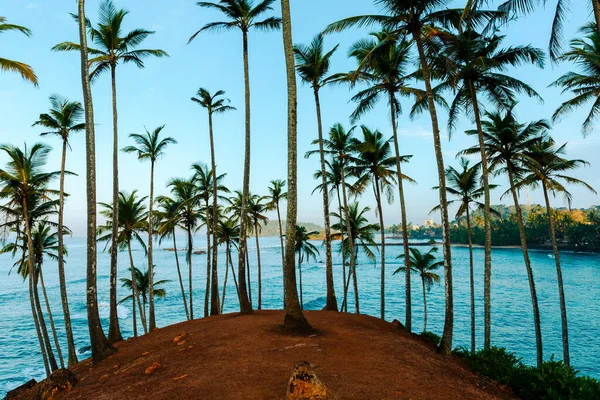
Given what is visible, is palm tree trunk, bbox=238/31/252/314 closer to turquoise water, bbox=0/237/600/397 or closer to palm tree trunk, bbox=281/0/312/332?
palm tree trunk, bbox=281/0/312/332

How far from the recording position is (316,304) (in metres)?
42.4

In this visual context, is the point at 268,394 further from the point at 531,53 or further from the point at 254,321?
the point at 531,53

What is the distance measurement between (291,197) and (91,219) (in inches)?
244

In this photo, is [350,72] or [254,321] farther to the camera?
[350,72]

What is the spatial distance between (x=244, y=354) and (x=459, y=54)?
12729 mm

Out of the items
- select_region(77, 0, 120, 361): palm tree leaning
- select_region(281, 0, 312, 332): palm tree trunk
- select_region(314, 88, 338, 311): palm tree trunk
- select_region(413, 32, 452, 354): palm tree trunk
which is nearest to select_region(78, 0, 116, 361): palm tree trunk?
select_region(77, 0, 120, 361): palm tree leaning

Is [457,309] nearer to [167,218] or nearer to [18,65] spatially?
[167,218]

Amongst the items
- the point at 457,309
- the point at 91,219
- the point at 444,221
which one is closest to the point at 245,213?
the point at 91,219

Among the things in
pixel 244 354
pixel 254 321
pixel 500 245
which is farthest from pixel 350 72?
pixel 500 245

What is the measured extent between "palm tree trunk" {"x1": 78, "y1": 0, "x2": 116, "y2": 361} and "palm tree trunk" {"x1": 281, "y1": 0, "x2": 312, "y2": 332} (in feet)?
19.0

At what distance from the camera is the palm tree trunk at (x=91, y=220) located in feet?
29.7

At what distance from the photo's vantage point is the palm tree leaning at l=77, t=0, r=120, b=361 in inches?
356

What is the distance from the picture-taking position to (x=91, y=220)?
9133 mm

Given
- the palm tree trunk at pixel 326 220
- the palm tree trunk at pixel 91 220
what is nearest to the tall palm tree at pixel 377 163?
the palm tree trunk at pixel 326 220
